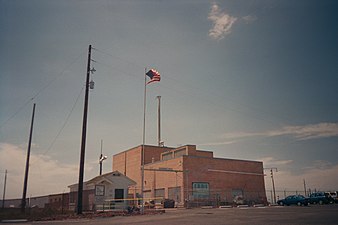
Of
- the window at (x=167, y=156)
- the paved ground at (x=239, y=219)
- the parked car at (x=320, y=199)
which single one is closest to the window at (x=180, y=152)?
the window at (x=167, y=156)

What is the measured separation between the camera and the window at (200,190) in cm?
6073

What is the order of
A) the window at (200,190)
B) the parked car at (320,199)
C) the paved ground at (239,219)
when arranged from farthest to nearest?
the window at (200,190) → the parked car at (320,199) → the paved ground at (239,219)

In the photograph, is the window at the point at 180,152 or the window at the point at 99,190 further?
the window at the point at 180,152

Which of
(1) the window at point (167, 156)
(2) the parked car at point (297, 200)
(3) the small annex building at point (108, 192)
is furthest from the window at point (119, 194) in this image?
(1) the window at point (167, 156)

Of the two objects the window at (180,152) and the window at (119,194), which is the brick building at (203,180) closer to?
the window at (180,152)

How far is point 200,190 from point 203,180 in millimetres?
2188

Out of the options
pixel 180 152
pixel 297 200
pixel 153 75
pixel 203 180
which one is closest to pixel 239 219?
pixel 153 75

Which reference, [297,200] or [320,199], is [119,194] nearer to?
[297,200]

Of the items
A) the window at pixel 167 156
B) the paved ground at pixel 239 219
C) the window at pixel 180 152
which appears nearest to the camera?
the paved ground at pixel 239 219

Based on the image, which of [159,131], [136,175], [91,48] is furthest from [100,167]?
[91,48]

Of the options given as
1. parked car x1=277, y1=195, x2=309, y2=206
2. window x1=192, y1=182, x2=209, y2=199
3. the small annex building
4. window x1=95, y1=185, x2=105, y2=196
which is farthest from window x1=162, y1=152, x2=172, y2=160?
window x1=95, y1=185, x2=105, y2=196

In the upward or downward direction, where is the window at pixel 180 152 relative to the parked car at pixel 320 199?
upward

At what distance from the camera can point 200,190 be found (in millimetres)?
61719

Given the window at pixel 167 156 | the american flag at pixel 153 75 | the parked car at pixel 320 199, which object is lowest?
the parked car at pixel 320 199
